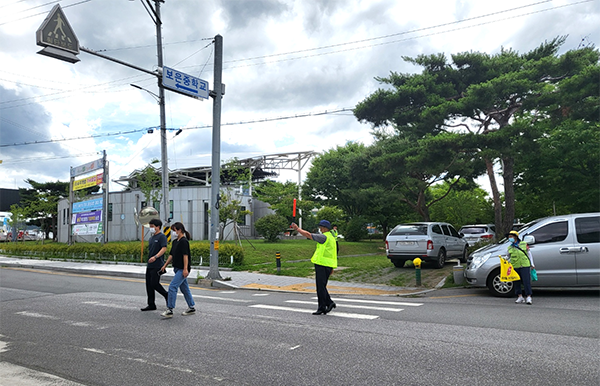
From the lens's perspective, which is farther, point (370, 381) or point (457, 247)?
point (457, 247)

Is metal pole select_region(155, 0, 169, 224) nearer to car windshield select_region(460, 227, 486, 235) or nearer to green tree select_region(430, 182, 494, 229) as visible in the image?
car windshield select_region(460, 227, 486, 235)

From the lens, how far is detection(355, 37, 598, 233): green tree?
19.2 meters

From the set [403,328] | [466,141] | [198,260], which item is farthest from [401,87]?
[403,328]

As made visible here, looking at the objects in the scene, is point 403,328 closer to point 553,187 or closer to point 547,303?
point 547,303

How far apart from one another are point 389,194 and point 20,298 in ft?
86.7

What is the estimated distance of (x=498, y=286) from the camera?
10.7 m

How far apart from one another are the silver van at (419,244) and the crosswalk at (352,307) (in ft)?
22.3

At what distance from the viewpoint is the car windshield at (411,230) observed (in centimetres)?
1705

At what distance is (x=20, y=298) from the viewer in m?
10.9

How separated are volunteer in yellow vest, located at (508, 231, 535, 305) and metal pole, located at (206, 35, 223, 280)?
29.4 ft

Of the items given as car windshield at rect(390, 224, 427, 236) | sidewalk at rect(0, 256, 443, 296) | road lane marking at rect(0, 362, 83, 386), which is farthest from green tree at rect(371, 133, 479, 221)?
road lane marking at rect(0, 362, 83, 386)

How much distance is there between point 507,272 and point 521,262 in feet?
1.19

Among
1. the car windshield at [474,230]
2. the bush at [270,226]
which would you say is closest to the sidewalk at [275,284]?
the car windshield at [474,230]

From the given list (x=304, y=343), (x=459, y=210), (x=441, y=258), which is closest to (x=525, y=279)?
(x=304, y=343)
